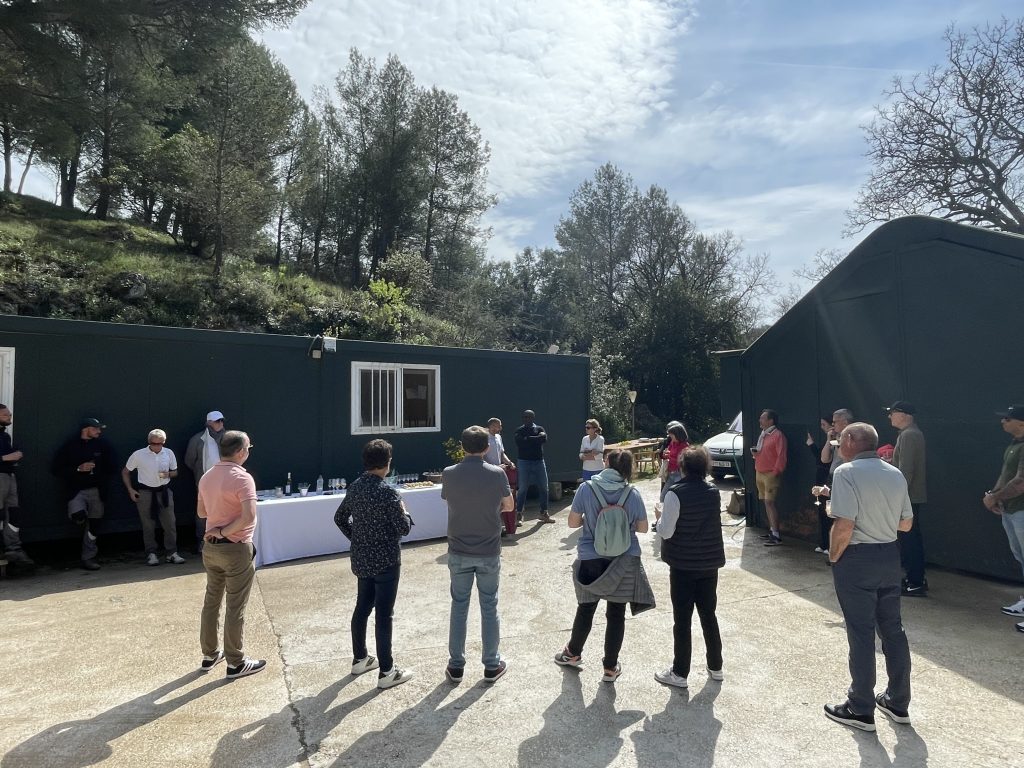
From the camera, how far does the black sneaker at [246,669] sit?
3771 millimetres

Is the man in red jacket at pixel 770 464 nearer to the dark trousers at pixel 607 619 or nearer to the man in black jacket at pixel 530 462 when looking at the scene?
the man in black jacket at pixel 530 462

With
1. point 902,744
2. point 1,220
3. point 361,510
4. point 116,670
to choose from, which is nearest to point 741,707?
point 902,744

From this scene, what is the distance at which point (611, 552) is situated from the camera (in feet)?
11.4

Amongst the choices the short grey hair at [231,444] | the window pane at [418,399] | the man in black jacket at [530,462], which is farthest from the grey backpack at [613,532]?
the window pane at [418,399]

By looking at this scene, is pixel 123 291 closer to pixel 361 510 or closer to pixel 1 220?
pixel 1 220

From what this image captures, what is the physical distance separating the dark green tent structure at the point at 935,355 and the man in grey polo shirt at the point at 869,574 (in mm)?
3366

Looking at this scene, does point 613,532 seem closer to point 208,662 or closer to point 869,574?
point 869,574

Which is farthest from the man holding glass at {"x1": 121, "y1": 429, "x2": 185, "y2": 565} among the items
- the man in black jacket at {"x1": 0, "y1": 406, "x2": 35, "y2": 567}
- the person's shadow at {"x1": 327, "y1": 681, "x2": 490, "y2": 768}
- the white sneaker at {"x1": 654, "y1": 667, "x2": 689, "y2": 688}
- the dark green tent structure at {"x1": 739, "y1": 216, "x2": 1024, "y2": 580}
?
the dark green tent structure at {"x1": 739, "y1": 216, "x2": 1024, "y2": 580}

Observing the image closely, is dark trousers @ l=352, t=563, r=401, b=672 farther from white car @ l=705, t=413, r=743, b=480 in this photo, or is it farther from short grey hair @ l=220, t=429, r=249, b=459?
white car @ l=705, t=413, r=743, b=480

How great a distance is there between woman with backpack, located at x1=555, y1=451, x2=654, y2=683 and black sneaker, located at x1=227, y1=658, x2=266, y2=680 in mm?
2118

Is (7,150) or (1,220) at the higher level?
(7,150)

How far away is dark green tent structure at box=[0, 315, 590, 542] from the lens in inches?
246

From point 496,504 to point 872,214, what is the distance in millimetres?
19825

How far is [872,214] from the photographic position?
18594mm
